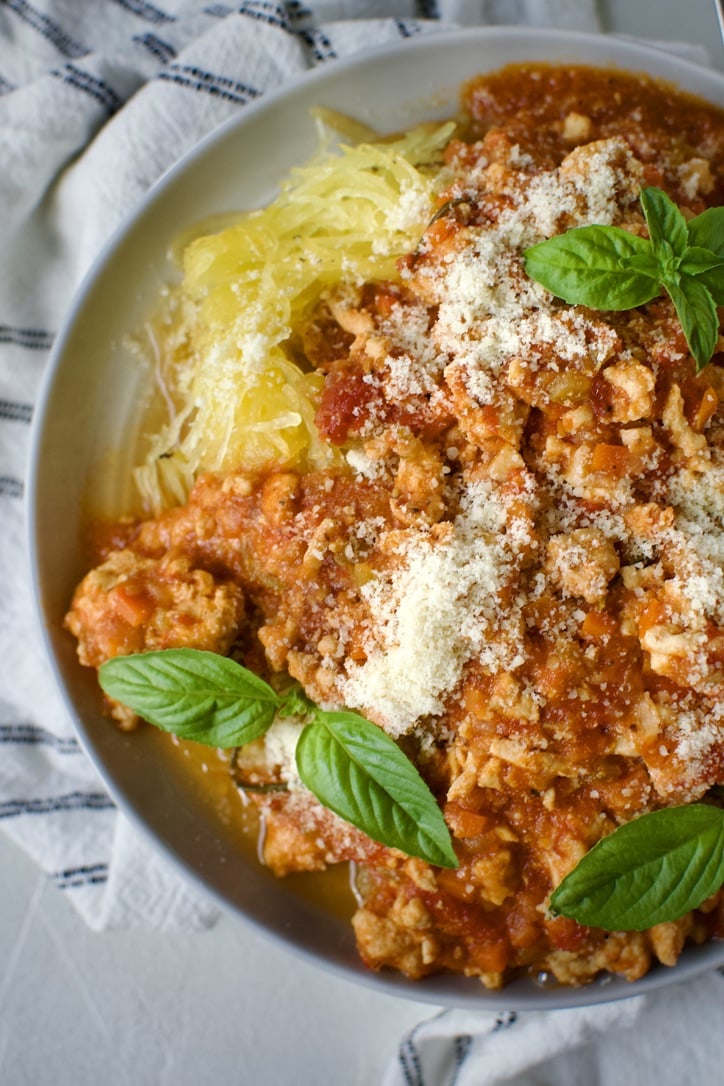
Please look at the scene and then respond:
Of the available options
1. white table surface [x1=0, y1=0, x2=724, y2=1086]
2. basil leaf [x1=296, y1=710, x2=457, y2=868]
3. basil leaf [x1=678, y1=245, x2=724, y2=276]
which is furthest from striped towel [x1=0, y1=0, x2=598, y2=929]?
basil leaf [x1=678, y1=245, x2=724, y2=276]

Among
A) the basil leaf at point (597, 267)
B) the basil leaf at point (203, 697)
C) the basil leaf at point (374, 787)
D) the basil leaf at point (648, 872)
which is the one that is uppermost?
the basil leaf at point (597, 267)

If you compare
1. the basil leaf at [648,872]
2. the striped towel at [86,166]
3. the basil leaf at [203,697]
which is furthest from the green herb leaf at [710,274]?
the basil leaf at [203,697]

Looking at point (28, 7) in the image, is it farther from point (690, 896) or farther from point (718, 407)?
point (690, 896)

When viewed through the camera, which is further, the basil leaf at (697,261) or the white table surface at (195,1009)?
the white table surface at (195,1009)

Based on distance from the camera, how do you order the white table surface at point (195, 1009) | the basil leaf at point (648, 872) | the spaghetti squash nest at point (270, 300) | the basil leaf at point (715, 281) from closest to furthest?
the basil leaf at point (648, 872) < the basil leaf at point (715, 281) < the spaghetti squash nest at point (270, 300) < the white table surface at point (195, 1009)

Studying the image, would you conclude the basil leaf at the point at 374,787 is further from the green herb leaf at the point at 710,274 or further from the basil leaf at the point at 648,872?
the green herb leaf at the point at 710,274

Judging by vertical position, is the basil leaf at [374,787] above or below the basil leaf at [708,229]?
below

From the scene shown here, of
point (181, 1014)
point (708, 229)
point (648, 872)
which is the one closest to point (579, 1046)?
point (648, 872)

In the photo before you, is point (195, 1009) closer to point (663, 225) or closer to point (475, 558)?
point (475, 558)

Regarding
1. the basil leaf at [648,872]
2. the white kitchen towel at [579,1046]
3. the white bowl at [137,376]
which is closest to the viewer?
the basil leaf at [648,872]
